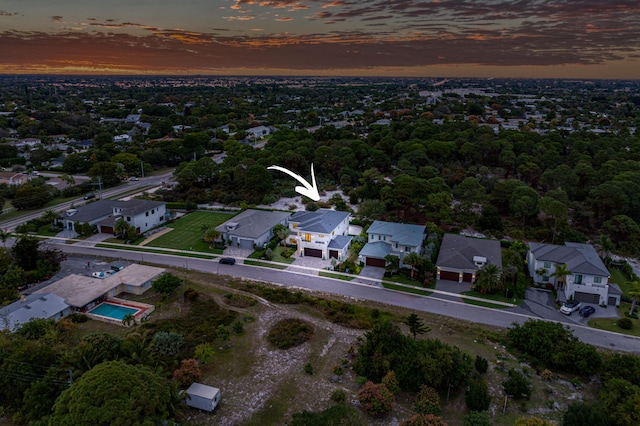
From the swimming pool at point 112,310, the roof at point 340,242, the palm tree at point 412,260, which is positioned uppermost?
the palm tree at point 412,260

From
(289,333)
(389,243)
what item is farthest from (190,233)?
(289,333)

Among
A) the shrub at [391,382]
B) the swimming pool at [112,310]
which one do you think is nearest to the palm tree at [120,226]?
the swimming pool at [112,310]

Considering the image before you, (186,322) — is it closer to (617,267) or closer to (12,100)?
(617,267)

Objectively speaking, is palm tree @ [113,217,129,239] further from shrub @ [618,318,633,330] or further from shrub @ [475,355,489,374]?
shrub @ [618,318,633,330]

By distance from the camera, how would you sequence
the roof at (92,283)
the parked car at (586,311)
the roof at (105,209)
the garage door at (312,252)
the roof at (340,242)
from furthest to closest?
1. the roof at (105,209)
2. the garage door at (312,252)
3. the roof at (340,242)
4. the roof at (92,283)
5. the parked car at (586,311)

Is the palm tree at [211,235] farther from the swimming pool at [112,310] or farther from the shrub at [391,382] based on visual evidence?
the shrub at [391,382]

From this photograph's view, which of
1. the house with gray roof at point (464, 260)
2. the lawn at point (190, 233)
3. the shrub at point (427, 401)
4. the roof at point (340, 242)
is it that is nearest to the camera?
the shrub at point (427, 401)
